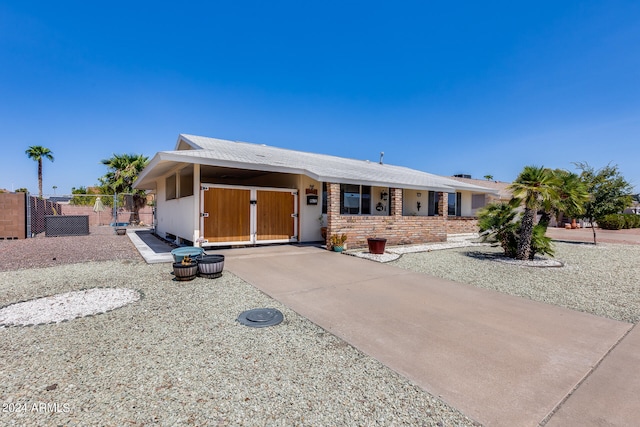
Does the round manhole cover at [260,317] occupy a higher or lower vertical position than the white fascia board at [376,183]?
lower

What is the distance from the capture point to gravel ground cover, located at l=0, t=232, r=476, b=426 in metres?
2.16

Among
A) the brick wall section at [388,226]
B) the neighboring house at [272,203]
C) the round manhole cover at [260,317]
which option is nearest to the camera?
the round manhole cover at [260,317]

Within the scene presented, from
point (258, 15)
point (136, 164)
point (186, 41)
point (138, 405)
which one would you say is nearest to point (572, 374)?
point (138, 405)

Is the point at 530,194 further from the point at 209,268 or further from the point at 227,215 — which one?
the point at 227,215

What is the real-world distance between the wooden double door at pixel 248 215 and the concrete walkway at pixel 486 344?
406 centimetres

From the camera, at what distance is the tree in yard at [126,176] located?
22797 millimetres

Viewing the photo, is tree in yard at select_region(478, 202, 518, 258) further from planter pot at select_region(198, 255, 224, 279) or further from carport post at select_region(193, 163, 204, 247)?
carport post at select_region(193, 163, 204, 247)

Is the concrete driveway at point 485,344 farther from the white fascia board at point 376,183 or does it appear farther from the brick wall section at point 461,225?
the brick wall section at point 461,225

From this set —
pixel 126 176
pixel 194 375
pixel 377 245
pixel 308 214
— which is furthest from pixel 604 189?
pixel 126 176

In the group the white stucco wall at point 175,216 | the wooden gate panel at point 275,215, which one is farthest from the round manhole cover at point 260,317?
the wooden gate panel at point 275,215

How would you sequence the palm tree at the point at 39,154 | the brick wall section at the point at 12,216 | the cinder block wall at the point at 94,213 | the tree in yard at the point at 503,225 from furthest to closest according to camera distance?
1. the palm tree at the point at 39,154
2. the cinder block wall at the point at 94,213
3. the brick wall section at the point at 12,216
4. the tree in yard at the point at 503,225

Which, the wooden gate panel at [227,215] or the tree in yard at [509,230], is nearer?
the tree in yard at [509,230]

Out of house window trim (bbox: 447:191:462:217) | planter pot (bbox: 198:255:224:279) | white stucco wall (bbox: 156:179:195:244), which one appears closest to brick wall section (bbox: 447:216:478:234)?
house window trim (bbox: 447:191:462:217)

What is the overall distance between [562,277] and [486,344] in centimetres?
516
